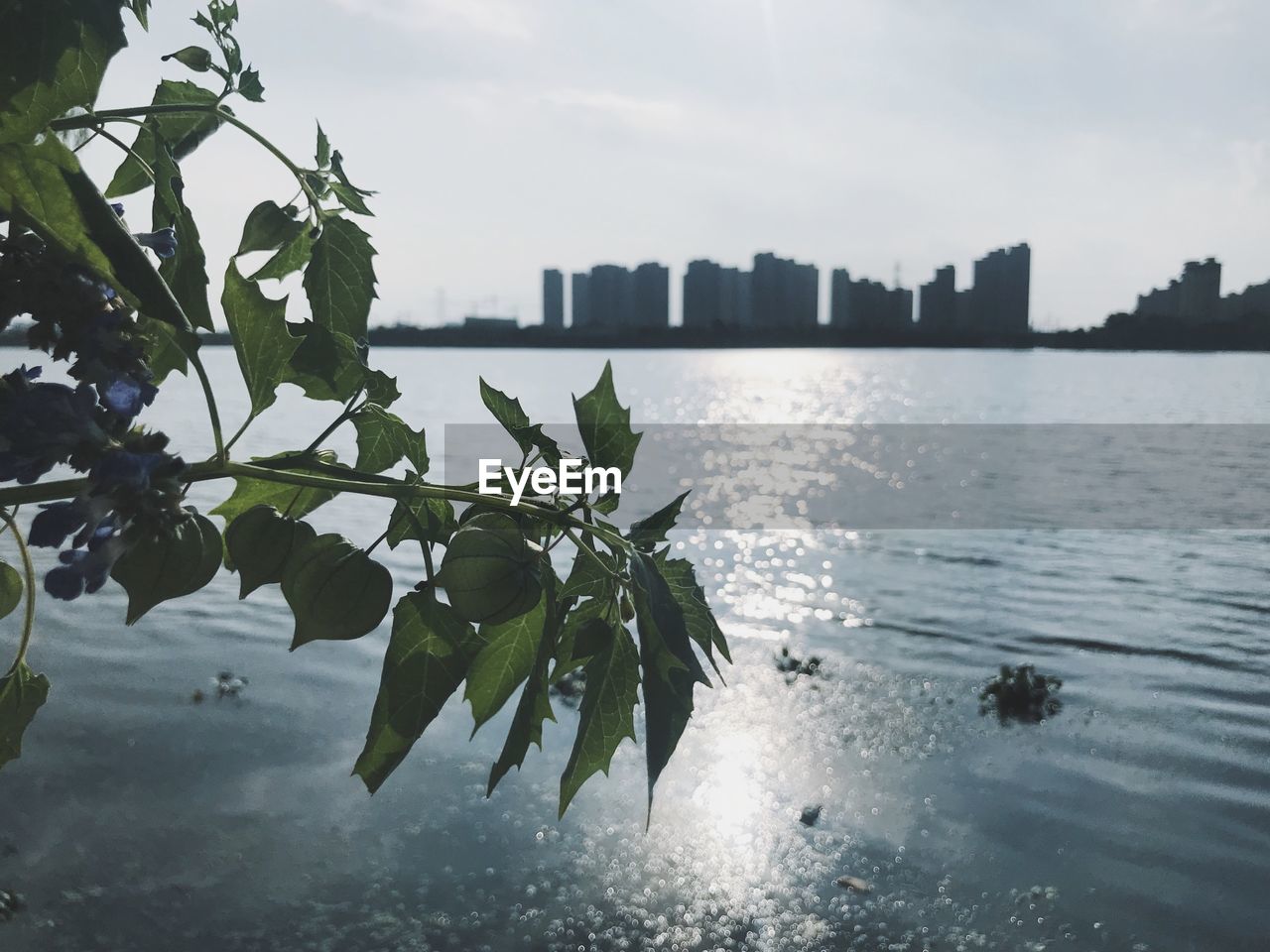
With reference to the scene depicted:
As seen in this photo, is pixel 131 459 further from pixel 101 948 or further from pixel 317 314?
pixel 101 948

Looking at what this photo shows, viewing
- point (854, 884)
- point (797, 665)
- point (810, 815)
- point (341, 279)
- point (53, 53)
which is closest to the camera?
point (53, 53)

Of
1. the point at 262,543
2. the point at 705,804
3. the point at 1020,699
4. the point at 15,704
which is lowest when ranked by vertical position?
the point at 705,804

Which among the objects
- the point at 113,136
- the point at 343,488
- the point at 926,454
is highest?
the point at 113,136

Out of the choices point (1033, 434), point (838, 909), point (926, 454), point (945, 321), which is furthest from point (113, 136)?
point (945, 321)

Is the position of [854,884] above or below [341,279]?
below

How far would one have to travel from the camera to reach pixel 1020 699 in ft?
32.9

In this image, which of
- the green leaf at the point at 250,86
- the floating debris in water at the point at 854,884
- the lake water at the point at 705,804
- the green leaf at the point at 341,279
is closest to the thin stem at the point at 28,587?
the green leaf at the point at 341,279

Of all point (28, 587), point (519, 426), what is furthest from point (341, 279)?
point (28, 587)

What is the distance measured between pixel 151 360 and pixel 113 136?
0.13 m

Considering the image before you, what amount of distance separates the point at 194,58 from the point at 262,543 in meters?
0.38

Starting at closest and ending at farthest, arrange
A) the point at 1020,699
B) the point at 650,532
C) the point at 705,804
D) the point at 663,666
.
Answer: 1. the point at 663,666
2. the point at 650,532
3. the point at 705,804
4. the point at 1020,699

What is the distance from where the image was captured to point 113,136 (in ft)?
1.95

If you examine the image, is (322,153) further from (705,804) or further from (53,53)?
(705,804)

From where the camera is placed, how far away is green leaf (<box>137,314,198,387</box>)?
562 mm
